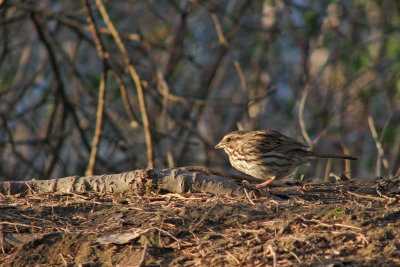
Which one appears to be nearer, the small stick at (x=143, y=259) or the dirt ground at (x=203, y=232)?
the small stick at (x=143, y=259)

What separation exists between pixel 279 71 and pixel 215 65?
270 centimetres

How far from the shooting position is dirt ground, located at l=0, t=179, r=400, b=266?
11.9ft

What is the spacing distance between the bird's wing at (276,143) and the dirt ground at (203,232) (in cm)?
205

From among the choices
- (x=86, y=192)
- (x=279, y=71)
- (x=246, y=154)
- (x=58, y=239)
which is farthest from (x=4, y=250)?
(x=279, y=71)

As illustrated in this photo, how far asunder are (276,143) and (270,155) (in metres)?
0.19

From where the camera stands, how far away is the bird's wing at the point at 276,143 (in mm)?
6762

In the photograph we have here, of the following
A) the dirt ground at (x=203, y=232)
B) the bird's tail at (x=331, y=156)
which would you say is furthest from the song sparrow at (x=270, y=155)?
the dirt ground at (x=203, y=232)

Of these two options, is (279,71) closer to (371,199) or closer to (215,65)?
(215,65)

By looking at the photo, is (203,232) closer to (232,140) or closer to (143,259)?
(143,259)

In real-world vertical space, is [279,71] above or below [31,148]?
above

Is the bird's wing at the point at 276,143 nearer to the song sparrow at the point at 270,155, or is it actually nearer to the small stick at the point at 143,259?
the song sparrow at the point at 270,155

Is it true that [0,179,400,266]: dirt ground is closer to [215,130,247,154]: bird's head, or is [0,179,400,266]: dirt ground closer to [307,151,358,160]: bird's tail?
[307,151,358,160]: bird's tail

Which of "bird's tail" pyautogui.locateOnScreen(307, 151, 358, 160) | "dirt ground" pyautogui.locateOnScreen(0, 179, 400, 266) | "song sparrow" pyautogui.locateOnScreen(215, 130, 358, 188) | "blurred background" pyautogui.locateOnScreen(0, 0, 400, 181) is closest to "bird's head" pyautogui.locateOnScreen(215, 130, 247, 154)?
"song sparrow" pyautogui.locateOnScreen(215, 130, 358, 188)

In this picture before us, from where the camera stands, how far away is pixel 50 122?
9.70m
